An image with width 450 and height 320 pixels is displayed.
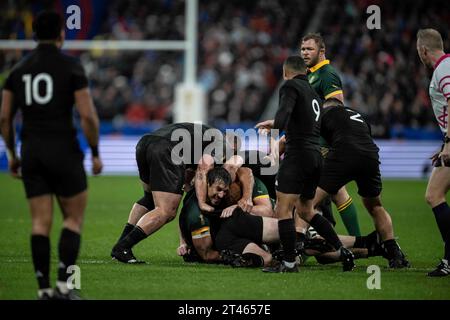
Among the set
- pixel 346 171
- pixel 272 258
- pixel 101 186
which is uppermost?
pixel 346 171

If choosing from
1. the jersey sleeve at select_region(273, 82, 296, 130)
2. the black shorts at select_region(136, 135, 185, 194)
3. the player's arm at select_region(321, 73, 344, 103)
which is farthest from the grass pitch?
the player's arm at select_region(321, 73, 344, 103)

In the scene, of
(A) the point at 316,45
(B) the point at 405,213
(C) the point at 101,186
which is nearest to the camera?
(A) the point at 316,45

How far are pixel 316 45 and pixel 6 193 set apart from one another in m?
10.3

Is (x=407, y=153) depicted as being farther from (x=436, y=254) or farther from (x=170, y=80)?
(x=436, y=254)

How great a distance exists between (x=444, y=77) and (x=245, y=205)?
244 centimetres

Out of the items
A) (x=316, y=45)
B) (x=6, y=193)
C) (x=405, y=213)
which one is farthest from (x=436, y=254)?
(x=6, y=193)

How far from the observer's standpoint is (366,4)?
84.0ft

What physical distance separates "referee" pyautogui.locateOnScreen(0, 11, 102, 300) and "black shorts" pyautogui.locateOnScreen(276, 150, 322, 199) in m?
2.15

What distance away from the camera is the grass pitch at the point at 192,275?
22.8ft

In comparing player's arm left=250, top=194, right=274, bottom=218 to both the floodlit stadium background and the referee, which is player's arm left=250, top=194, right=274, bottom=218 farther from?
the floodlit stadium background

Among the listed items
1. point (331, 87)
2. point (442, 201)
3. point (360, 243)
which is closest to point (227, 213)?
point (360, 243)

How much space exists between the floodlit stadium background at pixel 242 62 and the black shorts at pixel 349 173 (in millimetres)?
13903

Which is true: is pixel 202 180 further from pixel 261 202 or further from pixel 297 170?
pixel 297 170

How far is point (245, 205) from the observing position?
8.93 metres
